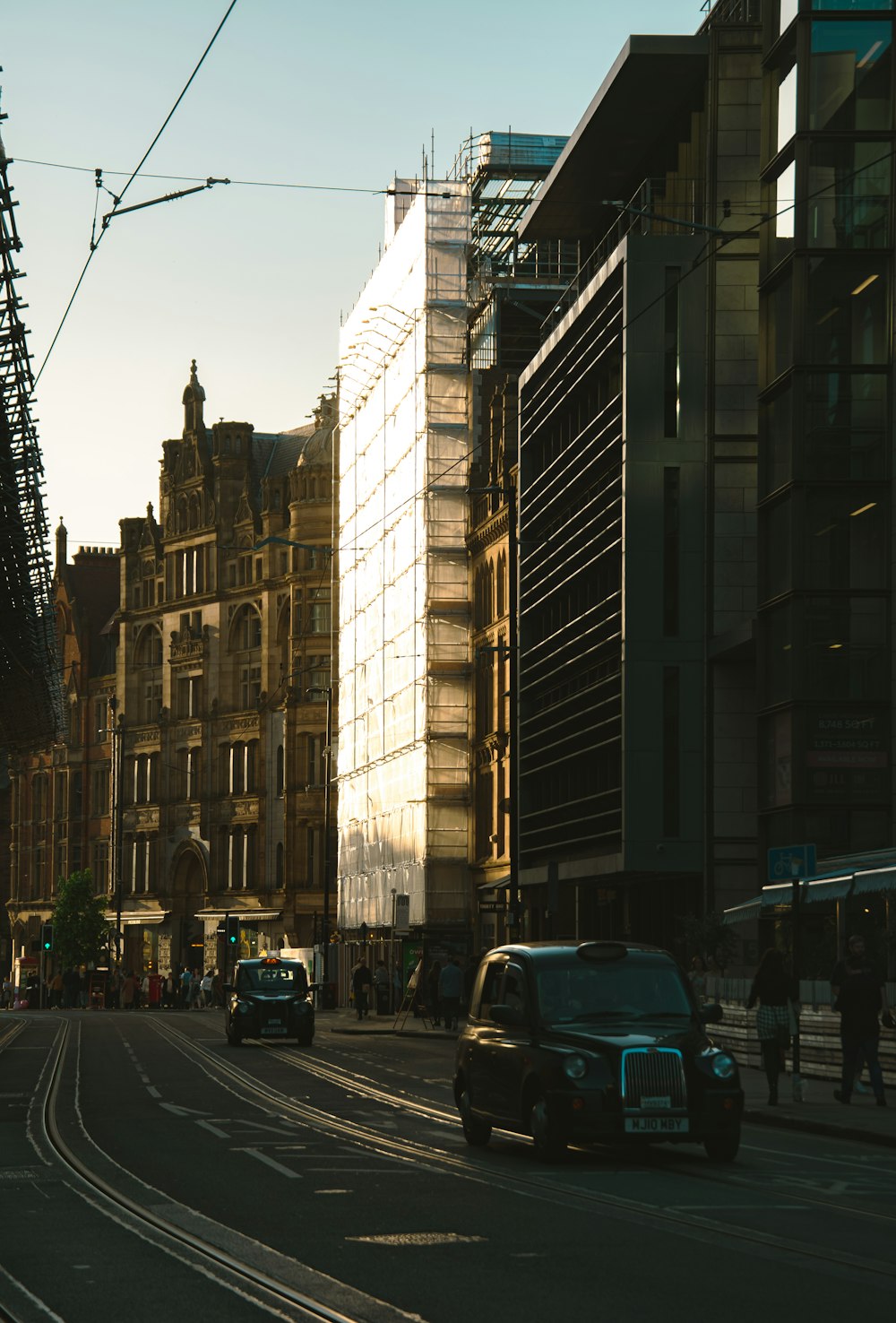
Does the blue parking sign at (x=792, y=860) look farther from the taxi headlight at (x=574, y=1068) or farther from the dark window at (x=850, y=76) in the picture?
the dark window at (x=850, y=76)

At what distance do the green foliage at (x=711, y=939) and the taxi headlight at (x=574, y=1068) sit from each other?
2216 centimetres

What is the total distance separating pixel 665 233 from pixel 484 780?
23.5 meters

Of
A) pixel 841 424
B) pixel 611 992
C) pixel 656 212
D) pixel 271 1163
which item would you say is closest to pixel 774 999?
pixel 611 992

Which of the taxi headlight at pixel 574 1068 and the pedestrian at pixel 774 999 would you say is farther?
the pedestrian at pixel 774 999

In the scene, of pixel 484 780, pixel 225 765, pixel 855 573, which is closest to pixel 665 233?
pixel 855 573

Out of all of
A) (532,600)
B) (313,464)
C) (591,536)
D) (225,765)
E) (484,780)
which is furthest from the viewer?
(225,765)

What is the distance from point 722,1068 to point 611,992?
134cm

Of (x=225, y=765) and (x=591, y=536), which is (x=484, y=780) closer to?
(x=591, y=536)

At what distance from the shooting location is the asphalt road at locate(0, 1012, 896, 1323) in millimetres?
9602

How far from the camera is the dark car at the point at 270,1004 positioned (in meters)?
43.3

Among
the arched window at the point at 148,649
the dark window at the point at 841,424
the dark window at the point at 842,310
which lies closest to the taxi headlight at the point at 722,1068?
the dark window at the point at 841,424

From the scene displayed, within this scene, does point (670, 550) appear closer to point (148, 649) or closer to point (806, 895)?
point (806, 895)

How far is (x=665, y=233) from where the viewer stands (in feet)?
161

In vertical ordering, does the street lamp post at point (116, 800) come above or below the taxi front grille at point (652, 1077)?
above
